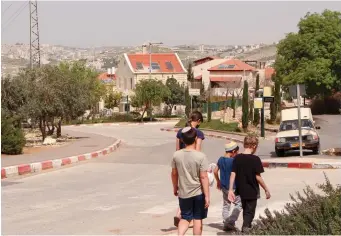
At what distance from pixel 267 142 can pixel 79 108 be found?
32.8ft

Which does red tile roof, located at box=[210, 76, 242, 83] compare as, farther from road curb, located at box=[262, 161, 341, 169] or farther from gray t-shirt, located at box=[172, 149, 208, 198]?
gray t-shirt, located at box=[172, 149, 208, 198]

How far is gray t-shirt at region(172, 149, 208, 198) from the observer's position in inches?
311

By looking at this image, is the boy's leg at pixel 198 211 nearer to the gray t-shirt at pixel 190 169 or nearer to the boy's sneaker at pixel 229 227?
the gray t-shirt at pixel 190 169

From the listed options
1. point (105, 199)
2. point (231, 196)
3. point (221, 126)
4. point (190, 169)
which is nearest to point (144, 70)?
point (221, 126)

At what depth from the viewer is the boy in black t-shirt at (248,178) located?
351 inches

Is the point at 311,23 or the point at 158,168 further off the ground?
the point at 311,23

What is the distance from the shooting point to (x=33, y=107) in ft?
105

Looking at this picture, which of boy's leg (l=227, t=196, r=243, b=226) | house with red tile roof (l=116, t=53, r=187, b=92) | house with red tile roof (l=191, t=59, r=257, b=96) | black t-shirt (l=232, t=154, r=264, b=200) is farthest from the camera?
house with red tile roof (l=191, t=59, r=257, b=96)

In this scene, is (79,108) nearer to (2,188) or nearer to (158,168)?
(158,168)

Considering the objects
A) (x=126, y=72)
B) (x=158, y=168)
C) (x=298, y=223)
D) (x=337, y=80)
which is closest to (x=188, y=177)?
(x=298, y=223)

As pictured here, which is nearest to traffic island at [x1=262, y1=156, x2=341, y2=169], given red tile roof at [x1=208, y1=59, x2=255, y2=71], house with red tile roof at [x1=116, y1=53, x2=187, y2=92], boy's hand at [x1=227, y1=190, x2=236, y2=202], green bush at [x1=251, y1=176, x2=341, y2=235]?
boy's hand at [x1=227, y1=190, x2=236, y2=202]

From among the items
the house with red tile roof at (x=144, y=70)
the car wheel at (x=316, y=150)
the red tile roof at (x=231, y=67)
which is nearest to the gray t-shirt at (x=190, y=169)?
the car wheel at (x=316, y=150)

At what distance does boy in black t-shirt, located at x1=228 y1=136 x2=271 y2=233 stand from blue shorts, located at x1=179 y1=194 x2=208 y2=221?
103 centimetres

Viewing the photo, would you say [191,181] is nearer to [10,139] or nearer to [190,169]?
[190,169]
